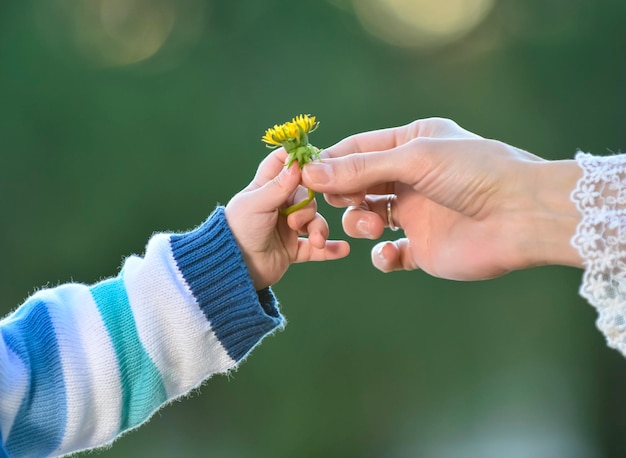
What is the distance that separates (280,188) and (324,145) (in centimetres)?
98

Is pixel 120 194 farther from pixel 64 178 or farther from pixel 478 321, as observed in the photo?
pixel 478 321

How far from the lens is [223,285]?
32.2 inches

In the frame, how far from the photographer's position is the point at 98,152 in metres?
1.72

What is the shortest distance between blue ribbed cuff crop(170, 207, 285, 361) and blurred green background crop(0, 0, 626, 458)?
36.9 inches

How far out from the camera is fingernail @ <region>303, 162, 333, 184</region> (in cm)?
80

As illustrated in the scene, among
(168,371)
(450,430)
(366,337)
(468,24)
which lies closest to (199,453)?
(366,337)

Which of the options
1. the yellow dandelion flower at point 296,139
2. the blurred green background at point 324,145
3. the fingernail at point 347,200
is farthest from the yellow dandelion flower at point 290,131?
the blurred green background at point 324,145

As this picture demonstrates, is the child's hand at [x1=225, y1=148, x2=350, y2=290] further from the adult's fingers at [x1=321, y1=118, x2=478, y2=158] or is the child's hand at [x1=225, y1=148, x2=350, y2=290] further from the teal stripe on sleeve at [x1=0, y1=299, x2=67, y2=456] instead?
the teal stripe on sleeve at [x1=0, y1=299, x2=67, y2=456]

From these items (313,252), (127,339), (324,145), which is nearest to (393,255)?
(313,252)

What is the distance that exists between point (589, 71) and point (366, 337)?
96 cm

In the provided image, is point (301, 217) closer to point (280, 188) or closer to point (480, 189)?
point (280, 188)

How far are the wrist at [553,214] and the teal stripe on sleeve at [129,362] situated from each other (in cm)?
48

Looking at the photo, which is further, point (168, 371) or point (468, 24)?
point (468, 24)

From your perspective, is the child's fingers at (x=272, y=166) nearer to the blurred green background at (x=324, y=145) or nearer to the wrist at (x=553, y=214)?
the wrist at (x=553, y=214)
